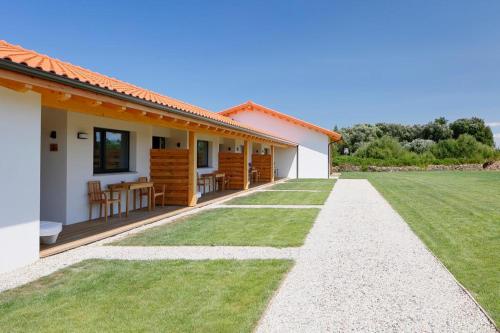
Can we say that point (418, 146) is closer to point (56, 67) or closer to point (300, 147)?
point (300, 147)

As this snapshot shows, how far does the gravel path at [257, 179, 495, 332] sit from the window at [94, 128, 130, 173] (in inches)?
215

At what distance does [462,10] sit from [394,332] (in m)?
19.2

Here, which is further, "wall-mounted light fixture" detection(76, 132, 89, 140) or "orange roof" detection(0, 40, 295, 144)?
"wall-mounted light fixture" detection(76, 132, 89, 140)

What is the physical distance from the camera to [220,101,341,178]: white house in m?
28.3

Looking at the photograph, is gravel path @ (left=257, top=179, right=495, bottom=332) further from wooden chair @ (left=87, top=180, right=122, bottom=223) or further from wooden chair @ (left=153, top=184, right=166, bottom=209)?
wooden chair @ (left=153, top=184, right=166, bottom=209)

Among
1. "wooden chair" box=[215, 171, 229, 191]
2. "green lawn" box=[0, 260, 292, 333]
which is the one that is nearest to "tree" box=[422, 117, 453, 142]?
"wooden chair" box=[215, 171, 229, 191]

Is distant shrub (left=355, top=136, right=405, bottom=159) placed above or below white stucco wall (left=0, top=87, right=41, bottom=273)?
above

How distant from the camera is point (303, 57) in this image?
94.9 ft

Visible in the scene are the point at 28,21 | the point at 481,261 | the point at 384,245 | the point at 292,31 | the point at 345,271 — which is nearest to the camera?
the point at 345,271

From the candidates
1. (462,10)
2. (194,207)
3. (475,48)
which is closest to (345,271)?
(194,207)

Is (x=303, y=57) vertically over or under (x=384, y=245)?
over

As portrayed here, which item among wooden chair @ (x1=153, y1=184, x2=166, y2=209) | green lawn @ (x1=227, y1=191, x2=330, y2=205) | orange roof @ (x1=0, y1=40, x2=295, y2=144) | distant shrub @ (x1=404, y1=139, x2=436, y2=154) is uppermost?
distant shrub @ (x1=404, y1=139, x2=436, y2=154)

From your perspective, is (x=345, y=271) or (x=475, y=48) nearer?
(x=345, y=271)

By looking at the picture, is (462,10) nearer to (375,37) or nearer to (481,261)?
(375,37)
